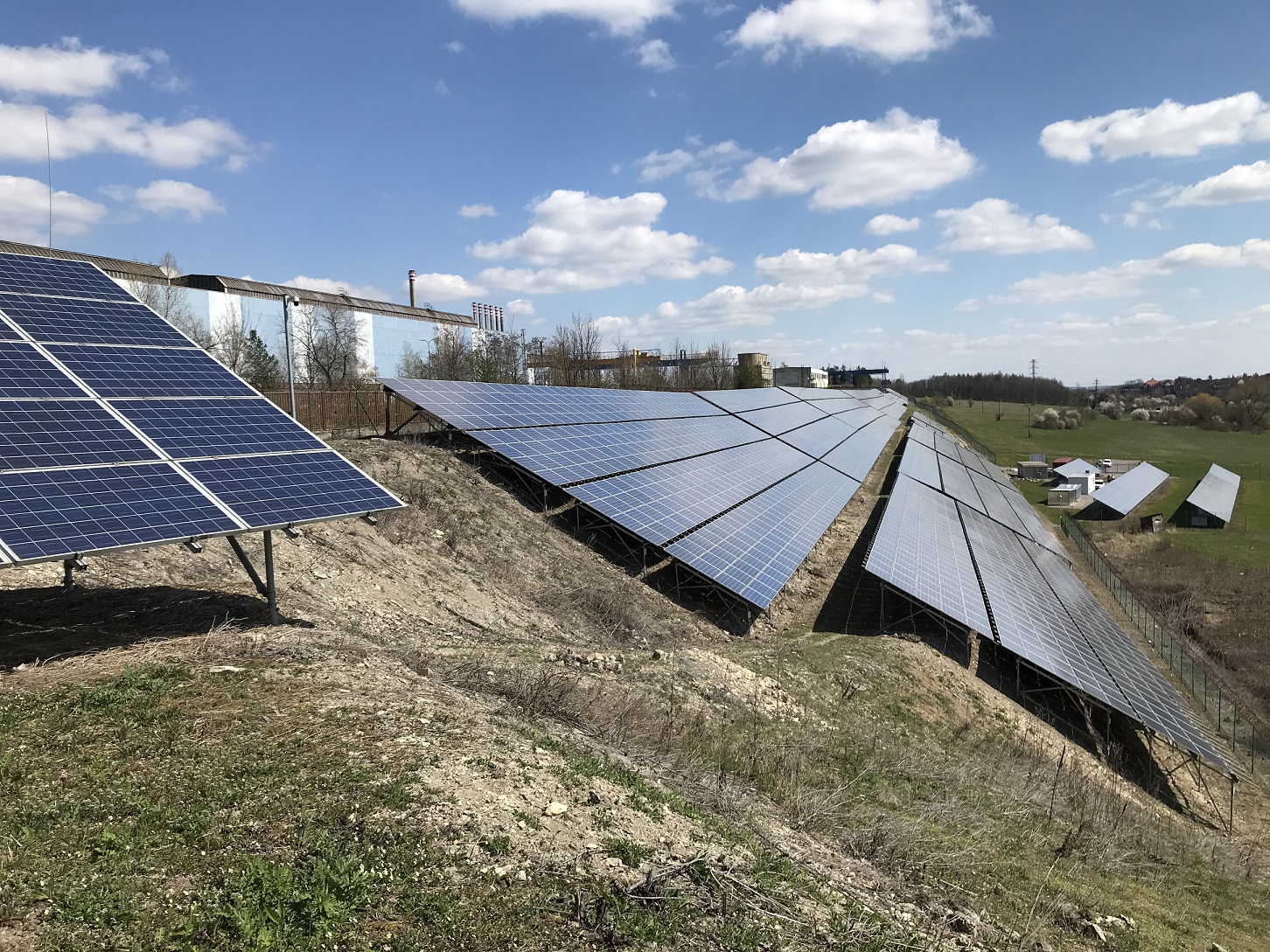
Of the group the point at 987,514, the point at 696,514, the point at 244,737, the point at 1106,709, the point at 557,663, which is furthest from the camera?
the point at 987,514

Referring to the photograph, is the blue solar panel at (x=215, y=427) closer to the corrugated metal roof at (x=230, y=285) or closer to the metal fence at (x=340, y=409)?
the metal fence at (x=340, y=409)

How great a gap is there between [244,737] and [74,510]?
12.0 feet

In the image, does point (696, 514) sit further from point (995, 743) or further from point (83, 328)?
point (83, 328)

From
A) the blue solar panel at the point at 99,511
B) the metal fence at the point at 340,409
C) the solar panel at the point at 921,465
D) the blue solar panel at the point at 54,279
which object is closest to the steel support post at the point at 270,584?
the blue solar panel at the point at 99,511

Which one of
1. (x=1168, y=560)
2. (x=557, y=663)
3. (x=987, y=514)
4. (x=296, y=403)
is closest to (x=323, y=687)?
(x=557, y=663)

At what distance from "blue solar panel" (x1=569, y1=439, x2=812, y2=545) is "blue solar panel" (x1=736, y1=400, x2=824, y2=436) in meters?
12.2

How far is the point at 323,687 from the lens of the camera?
945 centimetres

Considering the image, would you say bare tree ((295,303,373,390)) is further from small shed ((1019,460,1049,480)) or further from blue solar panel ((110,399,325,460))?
small shed ((1019,460,1049,480))

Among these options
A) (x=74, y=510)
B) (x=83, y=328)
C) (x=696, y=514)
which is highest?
Result: (x=83, y=328)

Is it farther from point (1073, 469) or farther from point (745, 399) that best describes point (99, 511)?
point (1073, 469)

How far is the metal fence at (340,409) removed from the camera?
34.1 meters

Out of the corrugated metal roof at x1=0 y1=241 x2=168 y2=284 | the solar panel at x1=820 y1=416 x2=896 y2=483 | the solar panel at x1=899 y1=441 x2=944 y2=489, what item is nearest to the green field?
the solar panel at x1=820 y1=416 x2=896 y2=483

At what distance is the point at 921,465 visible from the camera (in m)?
46.6

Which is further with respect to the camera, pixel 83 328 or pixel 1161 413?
pixel 1161 413
